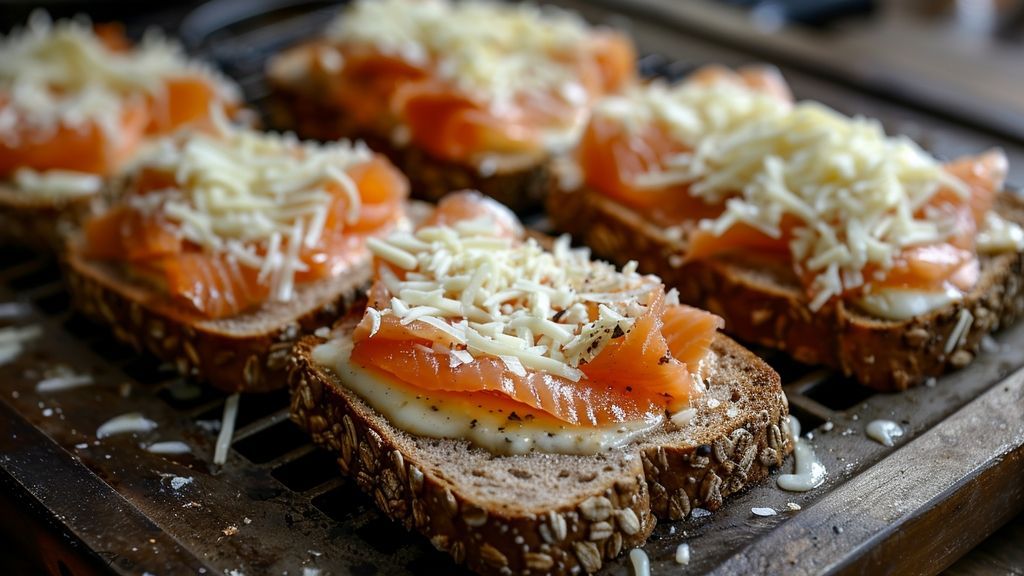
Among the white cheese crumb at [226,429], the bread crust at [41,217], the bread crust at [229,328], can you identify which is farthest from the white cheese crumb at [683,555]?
the bread crust at [41,217]

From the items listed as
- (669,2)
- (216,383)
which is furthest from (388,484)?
(669,2)

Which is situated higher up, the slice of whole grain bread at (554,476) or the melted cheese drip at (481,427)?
the melted cheese drip at (481,427)

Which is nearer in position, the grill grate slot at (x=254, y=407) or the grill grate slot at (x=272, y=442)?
the grill grate slot at (x=272, y=442)

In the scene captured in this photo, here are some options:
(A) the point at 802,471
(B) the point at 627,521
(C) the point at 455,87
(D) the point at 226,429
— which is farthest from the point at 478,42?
(B) the point at 627,521

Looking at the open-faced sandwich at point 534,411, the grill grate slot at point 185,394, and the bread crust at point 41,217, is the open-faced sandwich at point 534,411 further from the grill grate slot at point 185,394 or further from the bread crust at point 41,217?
the bread crust at point 41,217

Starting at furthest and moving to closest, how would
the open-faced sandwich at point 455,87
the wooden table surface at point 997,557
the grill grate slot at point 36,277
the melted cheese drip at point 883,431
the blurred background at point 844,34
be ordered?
the blurred background at point 844,34, the open-faced sandwich at point 455,87, the grill grate slot at point 36,277, the melted cheese drip at point 883,431, the wooden table surface at point 997,557

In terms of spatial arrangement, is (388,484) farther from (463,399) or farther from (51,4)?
(51,4)

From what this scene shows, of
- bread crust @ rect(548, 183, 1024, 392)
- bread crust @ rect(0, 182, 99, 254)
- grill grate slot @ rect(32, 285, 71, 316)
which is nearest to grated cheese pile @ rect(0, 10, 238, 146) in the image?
bread crust @ rect(0, 182, 99, 254)
